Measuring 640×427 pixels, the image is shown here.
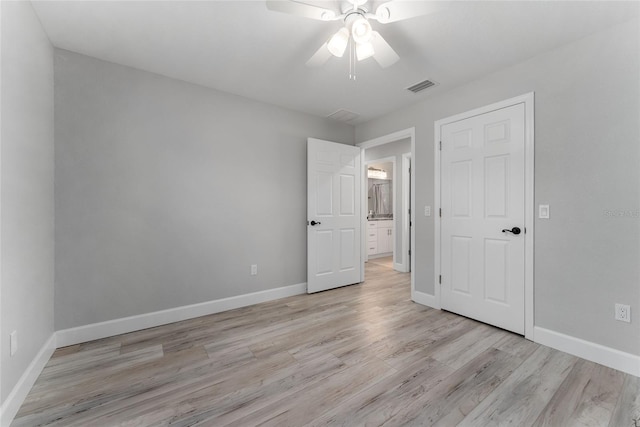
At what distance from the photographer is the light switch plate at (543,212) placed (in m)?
2.31

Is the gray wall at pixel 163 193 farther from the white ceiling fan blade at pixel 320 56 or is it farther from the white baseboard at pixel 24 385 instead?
the white ceiling fan blade at pixel 320 56

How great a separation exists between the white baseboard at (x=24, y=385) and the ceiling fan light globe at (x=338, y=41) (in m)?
2.73

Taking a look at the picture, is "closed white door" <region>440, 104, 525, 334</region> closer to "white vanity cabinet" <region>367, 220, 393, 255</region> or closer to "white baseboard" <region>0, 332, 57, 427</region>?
"white baseboard" <region>0, 332, 57, 427</region>

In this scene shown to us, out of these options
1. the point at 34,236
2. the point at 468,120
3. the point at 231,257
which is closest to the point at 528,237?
the point at 468,120

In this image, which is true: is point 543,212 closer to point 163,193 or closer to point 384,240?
point 163,193

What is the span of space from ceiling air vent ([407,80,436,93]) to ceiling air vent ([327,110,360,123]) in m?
0.92

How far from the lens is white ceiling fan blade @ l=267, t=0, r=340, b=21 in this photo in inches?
59.1

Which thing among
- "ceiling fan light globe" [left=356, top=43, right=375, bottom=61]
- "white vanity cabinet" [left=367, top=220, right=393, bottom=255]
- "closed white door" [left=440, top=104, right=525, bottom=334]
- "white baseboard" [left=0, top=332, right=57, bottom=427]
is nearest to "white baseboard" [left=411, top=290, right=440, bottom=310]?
"closed white door" [left=440, top=104, right=525, bottom=334]

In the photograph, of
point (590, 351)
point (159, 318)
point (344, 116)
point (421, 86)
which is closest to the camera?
point (590, 351)

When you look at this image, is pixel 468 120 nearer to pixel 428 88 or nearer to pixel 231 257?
pixel 428 88

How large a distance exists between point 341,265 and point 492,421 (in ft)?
8.73

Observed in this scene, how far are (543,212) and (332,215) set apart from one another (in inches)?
93.1

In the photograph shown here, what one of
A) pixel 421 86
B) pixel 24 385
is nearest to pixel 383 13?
pixel 421 86

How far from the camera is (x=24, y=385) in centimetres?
166
